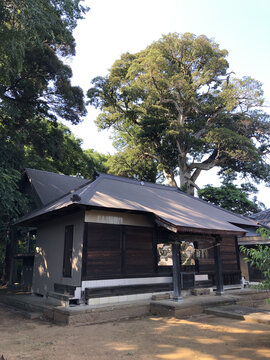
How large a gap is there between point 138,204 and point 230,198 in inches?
798

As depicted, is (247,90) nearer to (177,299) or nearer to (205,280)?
(205,280)

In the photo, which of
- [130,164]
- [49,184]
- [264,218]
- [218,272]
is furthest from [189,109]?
[218,272]

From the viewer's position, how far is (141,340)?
6.15 metres

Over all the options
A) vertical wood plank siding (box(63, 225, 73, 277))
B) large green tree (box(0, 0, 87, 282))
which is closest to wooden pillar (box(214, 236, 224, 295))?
vertical wood plank siding (box(63, 225, 73, 277))

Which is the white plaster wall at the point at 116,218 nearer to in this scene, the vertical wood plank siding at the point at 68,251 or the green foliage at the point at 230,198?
the vertical wood plank siding at the point at 68,251

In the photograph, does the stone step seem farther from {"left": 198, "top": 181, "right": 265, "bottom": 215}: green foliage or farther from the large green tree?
{"left": 198, "top": 181, "right": 265, "bottom": 215}: green foliage

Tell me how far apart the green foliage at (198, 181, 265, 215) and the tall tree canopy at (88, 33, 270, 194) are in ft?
7.10

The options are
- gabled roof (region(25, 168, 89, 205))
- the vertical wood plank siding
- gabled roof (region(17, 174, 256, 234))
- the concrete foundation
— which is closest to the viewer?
the concrete foundation

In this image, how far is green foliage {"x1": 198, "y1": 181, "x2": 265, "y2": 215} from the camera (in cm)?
2816

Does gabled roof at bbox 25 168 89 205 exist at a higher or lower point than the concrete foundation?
higher

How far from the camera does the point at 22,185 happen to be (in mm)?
20094

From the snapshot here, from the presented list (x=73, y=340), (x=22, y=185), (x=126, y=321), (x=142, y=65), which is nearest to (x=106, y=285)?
(x=126, y=321)

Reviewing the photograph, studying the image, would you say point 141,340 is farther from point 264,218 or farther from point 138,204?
point 264,218

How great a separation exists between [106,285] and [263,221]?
15.3 metres
